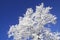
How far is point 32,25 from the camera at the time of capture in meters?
21.4

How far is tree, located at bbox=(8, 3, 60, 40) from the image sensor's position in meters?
21.4

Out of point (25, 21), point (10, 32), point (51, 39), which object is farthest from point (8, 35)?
point (51, 39)

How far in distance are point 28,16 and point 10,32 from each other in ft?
5.84

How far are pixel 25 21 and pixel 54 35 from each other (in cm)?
236

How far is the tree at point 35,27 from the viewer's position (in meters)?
21.4

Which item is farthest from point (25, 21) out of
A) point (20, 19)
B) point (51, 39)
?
point (51, 39)

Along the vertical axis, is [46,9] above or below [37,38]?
Answer: above

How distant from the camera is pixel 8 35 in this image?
22.2 m

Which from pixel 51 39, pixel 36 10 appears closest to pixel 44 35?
→ pixel 51 39

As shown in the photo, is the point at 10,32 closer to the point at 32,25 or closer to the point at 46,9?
the point at 32,25

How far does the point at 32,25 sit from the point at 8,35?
210 cm

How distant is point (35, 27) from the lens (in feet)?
70.1

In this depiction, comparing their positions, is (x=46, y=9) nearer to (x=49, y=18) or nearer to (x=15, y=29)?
(x=49, y=18)

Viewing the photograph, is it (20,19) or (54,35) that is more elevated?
(20,19)
